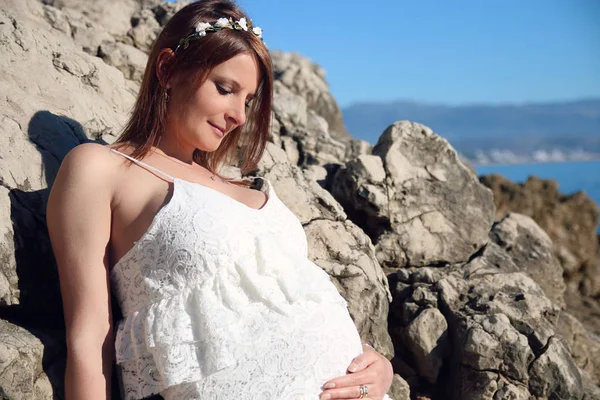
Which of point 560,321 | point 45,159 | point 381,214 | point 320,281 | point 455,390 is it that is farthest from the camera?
point 560,321

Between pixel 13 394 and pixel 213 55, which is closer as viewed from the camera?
pixel 13 394

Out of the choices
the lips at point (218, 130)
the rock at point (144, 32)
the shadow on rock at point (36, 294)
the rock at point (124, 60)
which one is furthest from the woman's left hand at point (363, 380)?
the rock at point (144, 32)

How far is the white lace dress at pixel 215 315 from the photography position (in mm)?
2498

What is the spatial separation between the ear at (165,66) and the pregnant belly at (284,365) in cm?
118

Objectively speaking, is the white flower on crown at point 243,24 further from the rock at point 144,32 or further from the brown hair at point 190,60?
the rock at point 144,32

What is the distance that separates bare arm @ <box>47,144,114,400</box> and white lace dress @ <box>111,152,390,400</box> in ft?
0.33

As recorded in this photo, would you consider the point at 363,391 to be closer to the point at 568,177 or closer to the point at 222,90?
the point at 222,90

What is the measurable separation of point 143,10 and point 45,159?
265cm

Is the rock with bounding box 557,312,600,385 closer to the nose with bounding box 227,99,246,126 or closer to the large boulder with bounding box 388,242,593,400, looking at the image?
the large boulder with bounding box 388,242,593,400

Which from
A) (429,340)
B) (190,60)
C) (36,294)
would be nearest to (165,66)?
(190,60)

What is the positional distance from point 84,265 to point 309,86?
4369 millimetres

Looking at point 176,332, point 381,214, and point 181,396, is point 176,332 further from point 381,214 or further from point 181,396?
point 381,214

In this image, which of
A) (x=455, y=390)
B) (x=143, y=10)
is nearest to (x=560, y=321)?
(x=455, y=390)

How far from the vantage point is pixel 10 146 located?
2.96 metres
